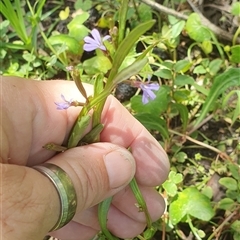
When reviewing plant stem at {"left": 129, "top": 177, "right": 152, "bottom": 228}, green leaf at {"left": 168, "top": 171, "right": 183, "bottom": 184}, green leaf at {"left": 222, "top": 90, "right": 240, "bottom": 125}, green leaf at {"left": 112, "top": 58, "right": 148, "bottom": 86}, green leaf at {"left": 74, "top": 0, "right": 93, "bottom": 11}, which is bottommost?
green leaf at {"left": 168, "top": 171, "right": 183, "bottom": 184}

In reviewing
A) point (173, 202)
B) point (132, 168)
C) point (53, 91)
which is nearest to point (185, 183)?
point (173, 202)

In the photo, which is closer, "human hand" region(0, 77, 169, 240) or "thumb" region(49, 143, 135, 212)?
"human hand" region(0, 77, 169, 240)

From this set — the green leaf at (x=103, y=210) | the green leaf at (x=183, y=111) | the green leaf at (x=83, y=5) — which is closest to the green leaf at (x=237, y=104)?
the green leaf at (x=183, y=111)

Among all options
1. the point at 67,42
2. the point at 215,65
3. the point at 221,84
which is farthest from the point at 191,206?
the point at 67,42

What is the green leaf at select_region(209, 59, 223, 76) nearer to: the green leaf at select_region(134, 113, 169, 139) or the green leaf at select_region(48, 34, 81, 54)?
the green leaf at select_region(134, 113, 169, 139)

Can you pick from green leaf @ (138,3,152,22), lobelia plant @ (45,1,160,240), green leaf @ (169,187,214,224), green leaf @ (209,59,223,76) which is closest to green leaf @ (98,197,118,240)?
lobelia plant @ (45,1,160,240)

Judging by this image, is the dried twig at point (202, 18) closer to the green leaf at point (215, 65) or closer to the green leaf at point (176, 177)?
the green leaf at point (215, 65)
